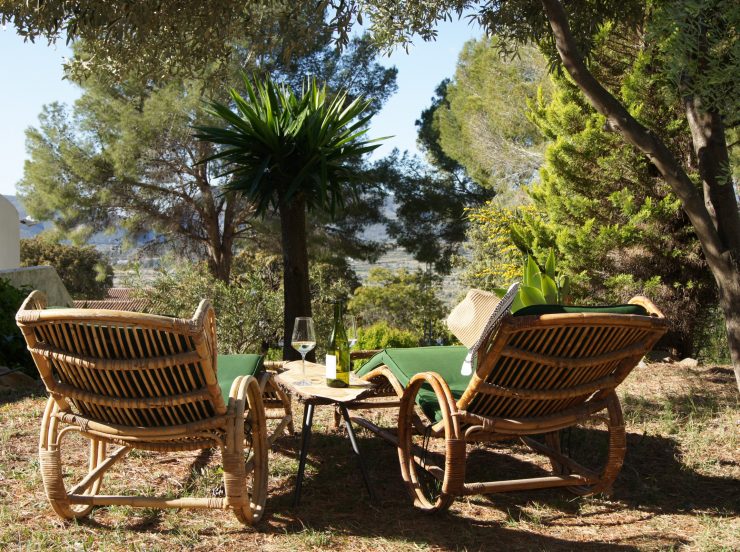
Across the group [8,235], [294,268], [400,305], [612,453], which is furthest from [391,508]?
[400,305]

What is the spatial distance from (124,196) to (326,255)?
17.8 feet

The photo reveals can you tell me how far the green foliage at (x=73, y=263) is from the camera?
29391 millimetres

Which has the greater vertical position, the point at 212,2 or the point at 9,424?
the point at 212,2

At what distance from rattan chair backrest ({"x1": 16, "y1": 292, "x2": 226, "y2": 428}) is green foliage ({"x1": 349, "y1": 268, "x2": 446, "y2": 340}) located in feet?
45.5

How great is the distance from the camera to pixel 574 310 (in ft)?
8.96

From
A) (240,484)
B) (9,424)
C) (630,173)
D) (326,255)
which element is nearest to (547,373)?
(240,484)

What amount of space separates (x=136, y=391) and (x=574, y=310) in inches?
63.6

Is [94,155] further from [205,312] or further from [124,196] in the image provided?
[205,312]

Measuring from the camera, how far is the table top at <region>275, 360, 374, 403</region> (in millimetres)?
2951

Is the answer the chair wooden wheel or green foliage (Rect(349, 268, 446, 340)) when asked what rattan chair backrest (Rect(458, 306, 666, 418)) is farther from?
green foliage (Rect(349, 268, 446, 340))

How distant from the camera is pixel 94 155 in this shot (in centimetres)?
1816

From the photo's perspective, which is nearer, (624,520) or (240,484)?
(240,484)

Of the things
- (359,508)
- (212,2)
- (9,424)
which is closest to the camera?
(359,508)

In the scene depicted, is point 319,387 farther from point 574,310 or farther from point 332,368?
point 574,310
